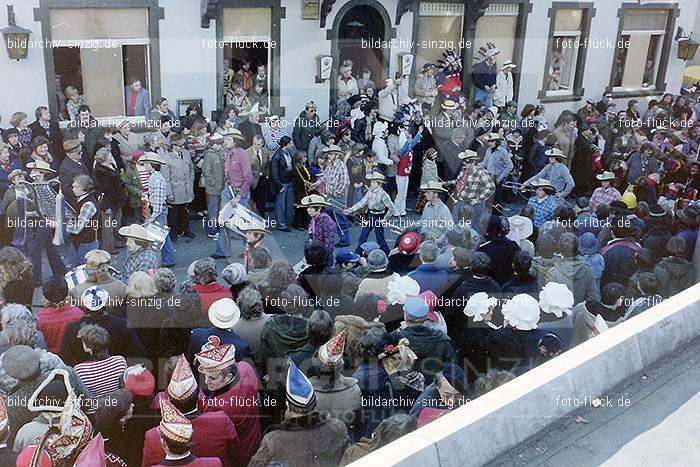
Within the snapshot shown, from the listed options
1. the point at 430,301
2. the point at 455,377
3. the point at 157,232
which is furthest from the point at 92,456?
the point at 157,232

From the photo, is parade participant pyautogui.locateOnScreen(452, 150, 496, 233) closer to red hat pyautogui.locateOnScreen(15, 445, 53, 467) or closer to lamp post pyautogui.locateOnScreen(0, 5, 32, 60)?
lamp post pyautogui.locateOnScreen(0, 5, 32, 60)

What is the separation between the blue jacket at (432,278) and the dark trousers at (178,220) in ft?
16.5

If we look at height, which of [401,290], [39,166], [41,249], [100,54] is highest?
[100,54]

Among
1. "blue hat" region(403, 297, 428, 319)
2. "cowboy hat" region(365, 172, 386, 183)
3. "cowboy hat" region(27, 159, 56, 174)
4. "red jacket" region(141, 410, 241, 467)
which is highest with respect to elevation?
"cowboy hat" region(27, 159, 56, 174)

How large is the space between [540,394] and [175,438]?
184 centimetres

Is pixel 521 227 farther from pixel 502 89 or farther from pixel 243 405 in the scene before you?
pixel 502 89

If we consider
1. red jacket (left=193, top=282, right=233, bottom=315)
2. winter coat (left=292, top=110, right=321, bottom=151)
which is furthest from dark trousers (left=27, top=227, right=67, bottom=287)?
winter coat (left=292, top=110, right=321, bottom=151)

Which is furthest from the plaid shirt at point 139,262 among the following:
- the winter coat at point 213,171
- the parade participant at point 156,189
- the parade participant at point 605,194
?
the parade participant at point 605,194

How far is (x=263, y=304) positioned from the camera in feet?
20.2

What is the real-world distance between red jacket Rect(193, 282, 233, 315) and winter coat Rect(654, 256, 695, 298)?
3661 mm

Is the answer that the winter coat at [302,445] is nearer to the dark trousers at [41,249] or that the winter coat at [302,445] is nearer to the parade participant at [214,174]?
the dark trousers at [41,249]

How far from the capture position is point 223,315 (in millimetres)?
5281

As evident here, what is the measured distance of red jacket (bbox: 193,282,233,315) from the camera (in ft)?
19.2

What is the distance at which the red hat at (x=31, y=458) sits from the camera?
3.60 m
